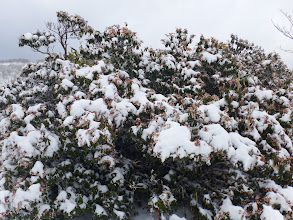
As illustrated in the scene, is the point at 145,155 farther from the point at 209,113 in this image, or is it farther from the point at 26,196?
the point at 26,196

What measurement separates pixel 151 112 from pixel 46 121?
2.51 m

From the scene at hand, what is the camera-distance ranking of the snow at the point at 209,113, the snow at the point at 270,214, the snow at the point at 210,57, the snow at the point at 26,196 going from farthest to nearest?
the snow at the point at 210,57 → the snow at the point at 209,113 → the snow at the point at 26,196 → the snow at the point at 270,214

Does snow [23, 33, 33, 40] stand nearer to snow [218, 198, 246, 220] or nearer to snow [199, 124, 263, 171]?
snow [199, 124, 263, 171]

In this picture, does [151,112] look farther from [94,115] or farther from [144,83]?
[144,83]

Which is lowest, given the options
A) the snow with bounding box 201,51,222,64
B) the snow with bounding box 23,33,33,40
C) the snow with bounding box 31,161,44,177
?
the snow with bounding box 31,161,44,177

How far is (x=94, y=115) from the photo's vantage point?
396cm

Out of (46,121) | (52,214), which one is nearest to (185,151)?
(52,214)

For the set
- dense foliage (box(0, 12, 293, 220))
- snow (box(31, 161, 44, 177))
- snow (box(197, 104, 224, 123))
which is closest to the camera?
dense foliage (box(0, 12, 293, 220))

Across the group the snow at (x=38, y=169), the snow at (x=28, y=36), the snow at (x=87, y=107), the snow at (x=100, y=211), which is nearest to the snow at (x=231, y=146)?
the snow at (x=87, y=107)

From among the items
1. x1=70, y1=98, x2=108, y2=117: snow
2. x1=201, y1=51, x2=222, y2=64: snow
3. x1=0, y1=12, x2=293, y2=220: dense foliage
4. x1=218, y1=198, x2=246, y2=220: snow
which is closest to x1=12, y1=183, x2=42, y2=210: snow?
x1=0, y1=12, x2=293, y2=220: dense foliage

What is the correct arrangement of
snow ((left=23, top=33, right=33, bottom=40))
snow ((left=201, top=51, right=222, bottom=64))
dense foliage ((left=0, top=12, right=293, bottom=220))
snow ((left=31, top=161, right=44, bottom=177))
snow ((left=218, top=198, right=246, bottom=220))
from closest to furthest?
snow ((left=218, top=198, right=246, bottom=220)), dense foliage ((left=0, top=12, right=293, bottom=220)), snow ((left=31, top=161, right=44, bottom=177)), snow ((left=201, top=51, right=222, bottom=64)), snow ((left=23, top=33, right=33, bottom=40))

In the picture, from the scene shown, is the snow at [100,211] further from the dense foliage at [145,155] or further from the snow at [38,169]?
the snow at [38,169]

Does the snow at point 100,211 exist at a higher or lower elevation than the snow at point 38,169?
lower

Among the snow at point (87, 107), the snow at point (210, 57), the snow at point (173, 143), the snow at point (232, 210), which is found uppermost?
the snow at point (210, 57)
